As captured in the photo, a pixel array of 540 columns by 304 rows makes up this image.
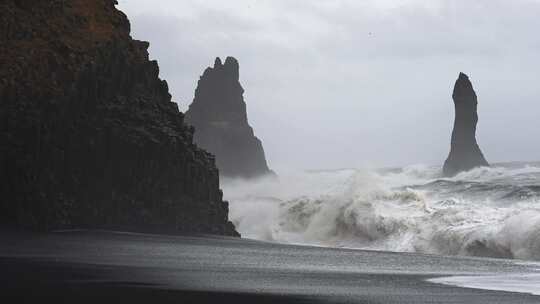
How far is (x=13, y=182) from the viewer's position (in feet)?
168

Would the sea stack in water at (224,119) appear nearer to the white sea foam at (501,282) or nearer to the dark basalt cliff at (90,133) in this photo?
the dark basalt cliff at (90,133)

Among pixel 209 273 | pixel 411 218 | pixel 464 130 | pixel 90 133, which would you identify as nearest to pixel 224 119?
pixel 464 130

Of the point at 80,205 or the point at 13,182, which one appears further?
the point at 80,205

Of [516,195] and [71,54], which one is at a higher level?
[71,54]

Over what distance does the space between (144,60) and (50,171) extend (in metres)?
12.1

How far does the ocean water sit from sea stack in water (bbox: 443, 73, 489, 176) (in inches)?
2527

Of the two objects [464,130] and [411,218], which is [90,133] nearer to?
[411,218]

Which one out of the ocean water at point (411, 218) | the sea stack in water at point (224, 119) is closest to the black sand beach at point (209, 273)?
the ocean water at point (411, 218)

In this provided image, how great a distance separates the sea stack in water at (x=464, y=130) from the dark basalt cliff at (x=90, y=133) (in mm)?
99324

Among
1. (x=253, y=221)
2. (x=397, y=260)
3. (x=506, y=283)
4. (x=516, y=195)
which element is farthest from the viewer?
(x=253, y=221)

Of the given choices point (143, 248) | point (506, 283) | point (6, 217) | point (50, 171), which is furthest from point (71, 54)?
point (506, 283)

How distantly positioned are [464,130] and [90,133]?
382ft

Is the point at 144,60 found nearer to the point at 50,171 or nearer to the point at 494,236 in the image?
the point at 50,171

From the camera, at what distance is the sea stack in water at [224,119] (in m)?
177
